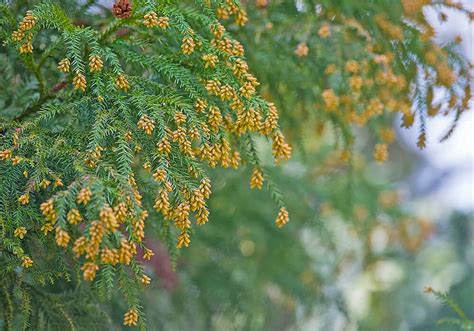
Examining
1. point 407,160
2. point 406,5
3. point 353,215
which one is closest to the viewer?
point 406,5

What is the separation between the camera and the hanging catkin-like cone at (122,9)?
202 centimetres

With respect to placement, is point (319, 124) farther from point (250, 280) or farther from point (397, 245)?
point (397, 245)

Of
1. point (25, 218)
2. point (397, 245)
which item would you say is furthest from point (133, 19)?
point (397, 245)

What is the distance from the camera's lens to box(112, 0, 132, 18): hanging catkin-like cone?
2.02 meters

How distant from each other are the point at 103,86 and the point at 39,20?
10.6 inches

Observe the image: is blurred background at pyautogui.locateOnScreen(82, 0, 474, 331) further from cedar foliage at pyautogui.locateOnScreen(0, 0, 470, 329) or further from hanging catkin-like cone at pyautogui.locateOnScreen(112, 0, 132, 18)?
hanging catkin-like cone at pyautogui.locateOnScreen(112, 0, 132, 18)

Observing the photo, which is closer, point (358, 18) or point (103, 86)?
point (103, 86)

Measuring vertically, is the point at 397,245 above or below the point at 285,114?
below

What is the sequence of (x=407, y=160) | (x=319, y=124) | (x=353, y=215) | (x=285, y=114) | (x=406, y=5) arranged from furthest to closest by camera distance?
(x=407, y=160), (x=353, y=215), (x=319, y=124), (x=285, y=114), (x=406, y=5)

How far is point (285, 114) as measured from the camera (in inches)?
118

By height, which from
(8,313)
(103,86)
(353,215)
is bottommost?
(353,215)

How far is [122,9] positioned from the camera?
6.63 ft

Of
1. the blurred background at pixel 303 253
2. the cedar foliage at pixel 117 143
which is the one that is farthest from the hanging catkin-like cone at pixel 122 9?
the blurred background at pixel 303 253

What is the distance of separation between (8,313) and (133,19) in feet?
3.19
